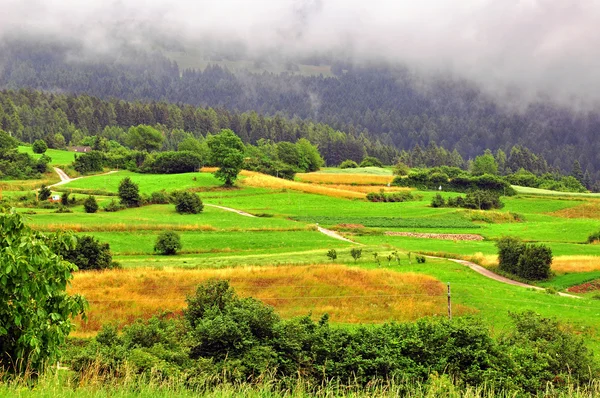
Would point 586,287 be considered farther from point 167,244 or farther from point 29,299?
point 29,299

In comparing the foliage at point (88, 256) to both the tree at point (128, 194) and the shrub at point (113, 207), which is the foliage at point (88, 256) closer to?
A: the shrub at point (113, 207)

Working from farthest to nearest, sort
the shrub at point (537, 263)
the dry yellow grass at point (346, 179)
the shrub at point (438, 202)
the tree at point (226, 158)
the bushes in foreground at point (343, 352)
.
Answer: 1. the dry yellow grass at point (346, 179)
2. the tree at point (226, 158)
3. the shrub at point (438, 202)
4. the shrub at point (537, 263)
5. the bushes in foreground at point (343, 352)

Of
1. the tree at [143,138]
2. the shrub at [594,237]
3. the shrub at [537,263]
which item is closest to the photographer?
the shrub at [537,263]

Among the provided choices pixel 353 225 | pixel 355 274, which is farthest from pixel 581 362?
pixel 353 225

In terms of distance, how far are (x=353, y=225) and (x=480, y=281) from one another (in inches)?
1468

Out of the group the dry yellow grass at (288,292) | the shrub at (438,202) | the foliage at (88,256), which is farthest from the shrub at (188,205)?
the shrub at (438,202)

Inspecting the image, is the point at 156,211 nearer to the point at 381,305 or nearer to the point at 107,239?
the point at 107,239

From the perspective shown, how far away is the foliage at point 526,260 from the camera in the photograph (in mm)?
45031

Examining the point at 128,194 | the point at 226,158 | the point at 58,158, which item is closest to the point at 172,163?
the point at 58,158

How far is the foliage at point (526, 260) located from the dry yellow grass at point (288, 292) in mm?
11398

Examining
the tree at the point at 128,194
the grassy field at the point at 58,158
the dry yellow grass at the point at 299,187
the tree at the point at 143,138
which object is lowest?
the tree at the point at 128,194

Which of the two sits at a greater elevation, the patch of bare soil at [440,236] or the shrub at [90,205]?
the shrub at [90,205]

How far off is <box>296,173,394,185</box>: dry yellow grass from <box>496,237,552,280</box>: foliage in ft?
275

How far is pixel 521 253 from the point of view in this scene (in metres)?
46.8
